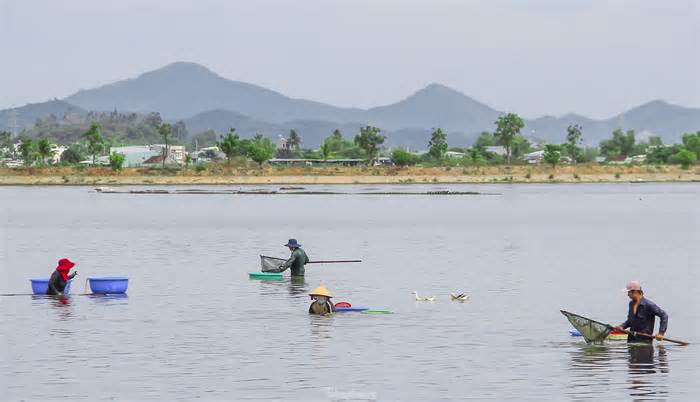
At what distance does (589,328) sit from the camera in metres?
27.7

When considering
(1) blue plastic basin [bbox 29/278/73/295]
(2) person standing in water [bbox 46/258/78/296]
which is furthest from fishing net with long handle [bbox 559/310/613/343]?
(1) blue plastic basin [bbox 29/278/73/295]

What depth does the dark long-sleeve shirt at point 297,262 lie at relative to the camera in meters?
40.3

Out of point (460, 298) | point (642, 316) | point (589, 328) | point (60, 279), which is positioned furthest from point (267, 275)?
point (642, 316)

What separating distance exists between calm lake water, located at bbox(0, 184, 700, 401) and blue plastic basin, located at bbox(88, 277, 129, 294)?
1.72ft

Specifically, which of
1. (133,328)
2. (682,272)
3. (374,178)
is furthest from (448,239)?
(374,178)

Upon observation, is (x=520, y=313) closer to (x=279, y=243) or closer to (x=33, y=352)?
(x=33, y=352)

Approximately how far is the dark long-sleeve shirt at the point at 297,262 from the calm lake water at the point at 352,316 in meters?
0.56

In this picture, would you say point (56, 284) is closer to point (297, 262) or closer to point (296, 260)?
point (296, 260)

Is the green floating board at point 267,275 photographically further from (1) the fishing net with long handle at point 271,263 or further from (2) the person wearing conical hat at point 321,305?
(2) the person wearing conical hat at point 321,305

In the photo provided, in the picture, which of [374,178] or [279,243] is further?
[374,178]

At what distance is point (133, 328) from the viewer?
31922 millimetres

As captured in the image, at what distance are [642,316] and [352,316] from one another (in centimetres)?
934

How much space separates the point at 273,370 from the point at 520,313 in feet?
39.1

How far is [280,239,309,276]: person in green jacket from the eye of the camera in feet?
129
